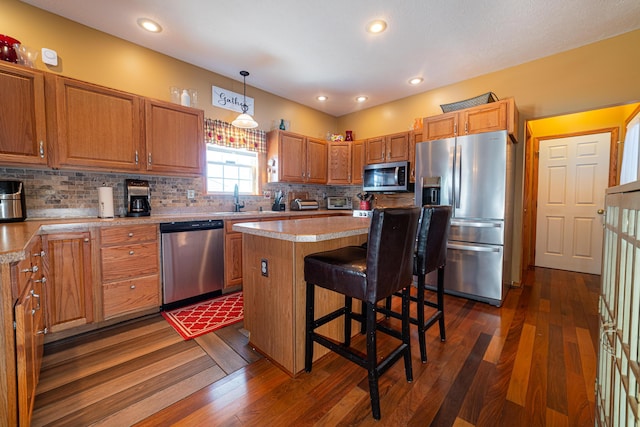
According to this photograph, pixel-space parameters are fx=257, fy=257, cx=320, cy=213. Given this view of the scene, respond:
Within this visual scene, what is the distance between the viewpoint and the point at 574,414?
133cm

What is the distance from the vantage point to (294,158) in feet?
13.6

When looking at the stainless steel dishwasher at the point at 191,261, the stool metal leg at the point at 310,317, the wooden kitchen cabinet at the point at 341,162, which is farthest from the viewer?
the wooden kitchen cabinet at the point at 341,162

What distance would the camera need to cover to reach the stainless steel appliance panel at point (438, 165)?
9.91 ft

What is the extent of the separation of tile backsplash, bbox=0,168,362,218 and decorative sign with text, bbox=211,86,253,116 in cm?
109

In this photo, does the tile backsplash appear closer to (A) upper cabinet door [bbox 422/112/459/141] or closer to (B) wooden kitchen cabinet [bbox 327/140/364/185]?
(B) wooden kitchen cabinet [bbox 327/140/364/185]

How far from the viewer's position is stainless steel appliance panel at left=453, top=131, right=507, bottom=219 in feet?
8.86

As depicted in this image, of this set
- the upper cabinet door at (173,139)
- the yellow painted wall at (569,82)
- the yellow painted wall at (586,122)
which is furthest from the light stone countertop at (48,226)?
the yellow painted wall at (586,122)

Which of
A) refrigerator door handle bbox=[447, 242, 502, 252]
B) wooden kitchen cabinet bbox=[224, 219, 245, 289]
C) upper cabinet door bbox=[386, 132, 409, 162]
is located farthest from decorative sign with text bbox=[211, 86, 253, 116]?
refrigerator door handle bbox=[447, 242, 502, 252]

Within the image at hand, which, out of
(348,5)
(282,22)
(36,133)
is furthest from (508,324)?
(36,133)

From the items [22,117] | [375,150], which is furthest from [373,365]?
[375,150]

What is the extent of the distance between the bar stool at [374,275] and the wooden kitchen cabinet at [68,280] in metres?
1.91

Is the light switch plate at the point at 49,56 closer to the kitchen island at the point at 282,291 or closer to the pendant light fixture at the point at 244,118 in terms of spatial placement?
the pendant light fixture at the point at 244,118

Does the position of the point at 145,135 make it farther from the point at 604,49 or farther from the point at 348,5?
the point at 604,49

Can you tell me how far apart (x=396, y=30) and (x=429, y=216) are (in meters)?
1.98
